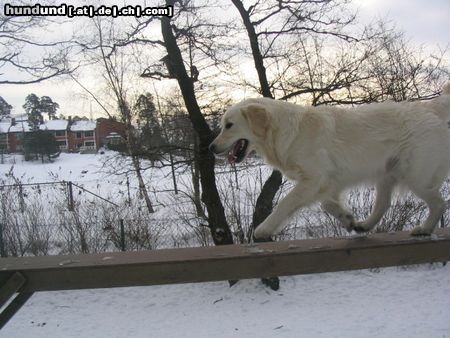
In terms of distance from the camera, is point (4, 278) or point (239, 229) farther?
point (239, 229)

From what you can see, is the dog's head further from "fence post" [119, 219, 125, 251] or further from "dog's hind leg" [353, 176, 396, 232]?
"fence post" [119, 219, 125, 251]

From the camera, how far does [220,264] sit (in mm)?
2734

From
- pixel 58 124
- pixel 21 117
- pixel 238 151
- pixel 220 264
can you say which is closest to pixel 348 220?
pixel 238 151

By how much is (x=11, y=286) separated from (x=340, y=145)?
2595 mm

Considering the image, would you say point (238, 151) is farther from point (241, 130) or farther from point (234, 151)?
point (241, 130)

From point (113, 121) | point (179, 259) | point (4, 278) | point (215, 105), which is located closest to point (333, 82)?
point (215, 105)

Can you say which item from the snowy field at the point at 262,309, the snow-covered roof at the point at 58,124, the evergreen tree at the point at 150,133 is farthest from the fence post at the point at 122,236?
the snow-covered roof at the point at 58,124

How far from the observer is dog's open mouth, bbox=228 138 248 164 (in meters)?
3.54

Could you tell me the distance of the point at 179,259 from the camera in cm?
276

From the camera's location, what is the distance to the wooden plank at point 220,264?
107 inches

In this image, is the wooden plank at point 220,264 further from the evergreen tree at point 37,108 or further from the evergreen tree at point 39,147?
the evergreen tree at point 37,108

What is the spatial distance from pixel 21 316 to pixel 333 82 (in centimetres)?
Result: 719

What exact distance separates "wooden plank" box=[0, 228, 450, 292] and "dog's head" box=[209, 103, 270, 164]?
93 cm

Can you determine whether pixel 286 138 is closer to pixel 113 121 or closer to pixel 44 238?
pixel 44 238
